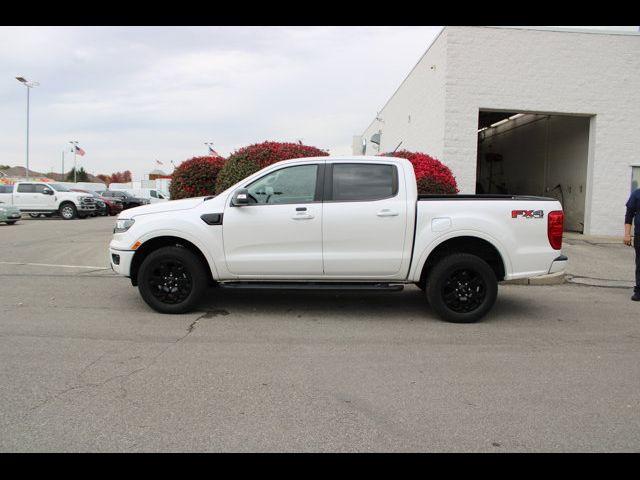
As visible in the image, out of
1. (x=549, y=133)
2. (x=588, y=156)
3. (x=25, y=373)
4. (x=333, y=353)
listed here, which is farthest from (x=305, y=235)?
(x=549, y=133)

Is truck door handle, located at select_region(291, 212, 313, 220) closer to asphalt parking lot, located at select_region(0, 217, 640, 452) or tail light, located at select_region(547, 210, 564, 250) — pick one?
asphalt parking lot, located at select_region(0, 217, 640, 452)

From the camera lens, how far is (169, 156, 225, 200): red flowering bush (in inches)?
495

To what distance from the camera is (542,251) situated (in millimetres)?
6105

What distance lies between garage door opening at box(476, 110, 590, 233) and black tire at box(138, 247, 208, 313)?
11069 millimetres

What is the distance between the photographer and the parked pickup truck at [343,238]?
609 cm

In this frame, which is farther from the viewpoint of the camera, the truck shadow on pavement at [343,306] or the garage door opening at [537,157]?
the garage door opening at [537,157]

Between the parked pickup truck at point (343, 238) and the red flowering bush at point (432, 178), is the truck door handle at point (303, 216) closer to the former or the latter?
the parked pickup truck at point (343, 238)

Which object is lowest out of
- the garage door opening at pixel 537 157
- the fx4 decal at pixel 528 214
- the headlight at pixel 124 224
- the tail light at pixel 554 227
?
the headlight at pixel 124 224

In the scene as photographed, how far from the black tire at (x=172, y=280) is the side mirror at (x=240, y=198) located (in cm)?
85

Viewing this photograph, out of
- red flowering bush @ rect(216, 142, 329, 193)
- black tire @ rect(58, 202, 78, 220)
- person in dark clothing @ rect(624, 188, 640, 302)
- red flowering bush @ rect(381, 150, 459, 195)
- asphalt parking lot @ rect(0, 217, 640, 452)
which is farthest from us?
black tire @ rect(58, 202, 78, 220)

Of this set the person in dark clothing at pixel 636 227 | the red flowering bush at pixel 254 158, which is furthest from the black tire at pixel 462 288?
the red flowering bush at pixel 254 158

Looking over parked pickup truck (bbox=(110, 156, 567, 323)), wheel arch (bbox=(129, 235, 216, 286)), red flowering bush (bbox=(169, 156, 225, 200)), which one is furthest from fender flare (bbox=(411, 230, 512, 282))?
red flowering bush (bbox=(169, 156, 225, 200))

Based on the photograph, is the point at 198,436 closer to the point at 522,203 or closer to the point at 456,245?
the point at 456,245

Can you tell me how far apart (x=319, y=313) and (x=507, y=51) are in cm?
1090
